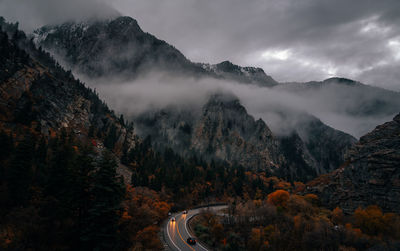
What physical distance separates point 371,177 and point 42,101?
143888 millimetres

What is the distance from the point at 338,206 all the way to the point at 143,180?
73.0m

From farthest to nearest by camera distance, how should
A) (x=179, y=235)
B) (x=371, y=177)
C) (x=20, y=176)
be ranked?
1. (x=371, y=177)
2. (x=179, y=235)
3. (x=20, y=176)

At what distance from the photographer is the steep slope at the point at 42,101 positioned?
8956 cm

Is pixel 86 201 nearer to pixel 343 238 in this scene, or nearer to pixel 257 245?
pixel 257 245

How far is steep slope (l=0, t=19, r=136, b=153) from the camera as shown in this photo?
89.6 meters

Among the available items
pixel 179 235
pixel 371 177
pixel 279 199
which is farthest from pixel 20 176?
pixel 371 177

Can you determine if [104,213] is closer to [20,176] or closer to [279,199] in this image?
[20,176]

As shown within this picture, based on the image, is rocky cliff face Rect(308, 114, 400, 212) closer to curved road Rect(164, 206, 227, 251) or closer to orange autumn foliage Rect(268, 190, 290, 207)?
orange autumn foliage Rect(268, 190, 290, 207)

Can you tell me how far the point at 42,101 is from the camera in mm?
110438

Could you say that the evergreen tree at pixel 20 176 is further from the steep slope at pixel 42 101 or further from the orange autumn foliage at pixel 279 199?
the orange autumn foliage at pixel 279 199

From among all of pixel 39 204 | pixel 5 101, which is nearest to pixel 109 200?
pixel 39 204

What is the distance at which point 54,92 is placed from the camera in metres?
126

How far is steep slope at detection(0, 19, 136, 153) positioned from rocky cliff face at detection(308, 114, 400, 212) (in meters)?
104

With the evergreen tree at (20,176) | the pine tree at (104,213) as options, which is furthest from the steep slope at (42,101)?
the pine tree at (104,213)
